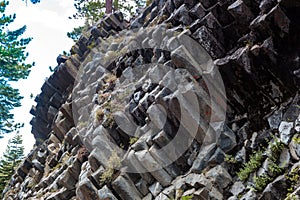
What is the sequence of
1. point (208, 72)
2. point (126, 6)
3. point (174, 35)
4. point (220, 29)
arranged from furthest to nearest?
point (126, 6)
point (174, 35)
point (220, 29)
point (208, 72)

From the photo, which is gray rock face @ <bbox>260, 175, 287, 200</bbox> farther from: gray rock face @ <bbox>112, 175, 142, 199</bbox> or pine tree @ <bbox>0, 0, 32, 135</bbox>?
pine tree @ <bbox>0, 0, 32, 135</bbox>

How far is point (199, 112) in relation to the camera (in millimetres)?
10500

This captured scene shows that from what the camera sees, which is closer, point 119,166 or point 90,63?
point 119,166

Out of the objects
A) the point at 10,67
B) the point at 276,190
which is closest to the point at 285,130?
the point at 276,190

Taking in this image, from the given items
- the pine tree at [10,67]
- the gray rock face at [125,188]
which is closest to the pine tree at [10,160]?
the pine tree at [10,67]

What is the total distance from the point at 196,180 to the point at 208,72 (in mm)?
3498

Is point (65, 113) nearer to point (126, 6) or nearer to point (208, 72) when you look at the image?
point (208, 72)

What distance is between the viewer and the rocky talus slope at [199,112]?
29.1ft

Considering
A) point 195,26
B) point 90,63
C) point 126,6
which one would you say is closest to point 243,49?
point 195,26

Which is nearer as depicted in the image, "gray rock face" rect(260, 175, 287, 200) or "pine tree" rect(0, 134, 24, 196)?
"gray rock face" rect(260, 175, 287, 200)

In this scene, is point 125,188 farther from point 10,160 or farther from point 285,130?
point 10,160

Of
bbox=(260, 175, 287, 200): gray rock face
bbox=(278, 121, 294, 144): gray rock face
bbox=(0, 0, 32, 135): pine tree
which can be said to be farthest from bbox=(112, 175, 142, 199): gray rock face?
bbox=(0, 0, 32, 135): pine tree

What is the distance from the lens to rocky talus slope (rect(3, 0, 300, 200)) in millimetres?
8875

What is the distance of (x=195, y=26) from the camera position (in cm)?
1198
